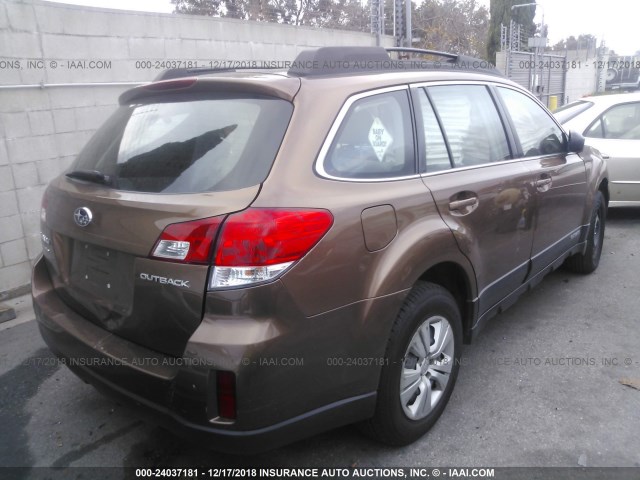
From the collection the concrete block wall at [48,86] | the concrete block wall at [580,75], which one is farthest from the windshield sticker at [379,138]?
the concrete block wall at [580,75]

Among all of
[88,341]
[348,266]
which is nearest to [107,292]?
[88,341]

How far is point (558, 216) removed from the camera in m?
3.85

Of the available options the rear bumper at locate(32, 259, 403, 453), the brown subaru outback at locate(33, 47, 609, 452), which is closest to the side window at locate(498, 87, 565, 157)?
the brown subaru outback at locate(33, 47, 609, 452)

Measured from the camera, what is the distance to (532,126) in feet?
12.5

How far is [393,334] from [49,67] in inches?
167

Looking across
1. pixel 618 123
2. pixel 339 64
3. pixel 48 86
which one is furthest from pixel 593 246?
pixel 48 86

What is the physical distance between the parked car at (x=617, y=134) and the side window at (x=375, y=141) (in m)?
4.65

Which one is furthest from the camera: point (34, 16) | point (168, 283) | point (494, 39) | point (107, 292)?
point (494, 39)

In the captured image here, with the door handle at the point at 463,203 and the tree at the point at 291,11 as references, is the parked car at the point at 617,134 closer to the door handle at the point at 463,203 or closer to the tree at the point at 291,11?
the door handle at the point at 463,203

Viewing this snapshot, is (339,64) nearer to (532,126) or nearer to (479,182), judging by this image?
(479,182)

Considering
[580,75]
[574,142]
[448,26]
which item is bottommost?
[580,75]

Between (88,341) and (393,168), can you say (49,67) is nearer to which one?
(88,341)

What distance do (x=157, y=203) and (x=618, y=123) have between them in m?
6.29

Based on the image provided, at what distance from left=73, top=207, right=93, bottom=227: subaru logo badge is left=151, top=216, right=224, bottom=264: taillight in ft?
1.59
